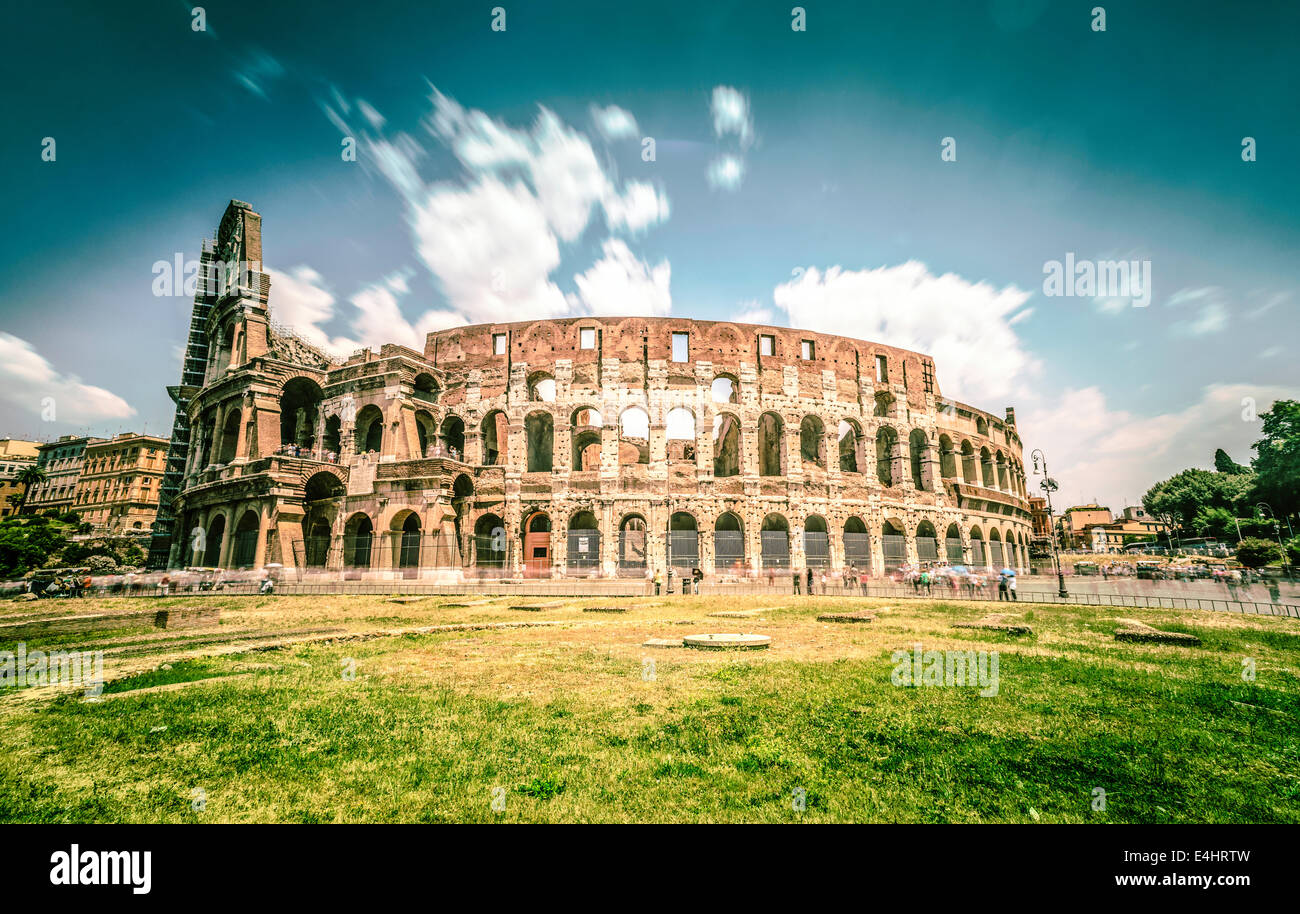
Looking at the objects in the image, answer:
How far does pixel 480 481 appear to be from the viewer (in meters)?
30.9

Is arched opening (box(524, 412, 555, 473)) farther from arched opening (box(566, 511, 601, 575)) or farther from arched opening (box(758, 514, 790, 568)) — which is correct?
arched opening (box(758, 514, 790, 568))

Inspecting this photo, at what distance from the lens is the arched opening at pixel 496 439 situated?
3369 cm

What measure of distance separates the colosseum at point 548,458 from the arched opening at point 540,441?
0.14 metres

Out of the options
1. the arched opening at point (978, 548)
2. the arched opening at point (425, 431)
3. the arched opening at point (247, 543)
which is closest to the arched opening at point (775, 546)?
the arched opening at point (978, 548)

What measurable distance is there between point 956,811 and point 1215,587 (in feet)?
104

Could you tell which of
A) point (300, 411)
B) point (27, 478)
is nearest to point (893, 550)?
point (300, 411)

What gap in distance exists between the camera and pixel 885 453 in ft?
123

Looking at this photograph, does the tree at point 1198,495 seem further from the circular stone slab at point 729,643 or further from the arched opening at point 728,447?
the circular stone slab at point 729,643

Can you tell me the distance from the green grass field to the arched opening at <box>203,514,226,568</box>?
2500cm

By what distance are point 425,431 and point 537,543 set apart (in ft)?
32.4

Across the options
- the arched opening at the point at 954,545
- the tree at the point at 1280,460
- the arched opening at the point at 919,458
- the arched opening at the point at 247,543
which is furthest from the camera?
the tree at the point at 1280,460
